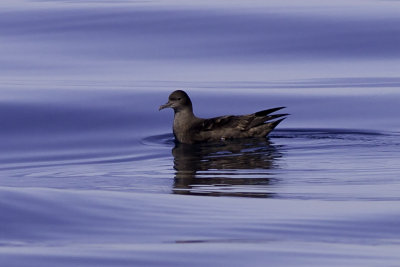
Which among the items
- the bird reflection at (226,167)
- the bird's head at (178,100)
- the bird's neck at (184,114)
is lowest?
the bird reflection at (226,167)

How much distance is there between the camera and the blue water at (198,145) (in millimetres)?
6684

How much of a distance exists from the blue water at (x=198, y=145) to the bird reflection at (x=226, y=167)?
0.04m

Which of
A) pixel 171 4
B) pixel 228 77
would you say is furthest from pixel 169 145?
pixel 171 4

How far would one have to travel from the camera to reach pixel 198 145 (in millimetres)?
12930

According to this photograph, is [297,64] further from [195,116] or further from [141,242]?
[141,242]

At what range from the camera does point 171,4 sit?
21641 mm

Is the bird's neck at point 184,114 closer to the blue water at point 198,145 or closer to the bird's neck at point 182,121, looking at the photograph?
the bird's neck at point 182,121

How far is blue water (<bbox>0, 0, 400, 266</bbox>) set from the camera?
6684 millimetres

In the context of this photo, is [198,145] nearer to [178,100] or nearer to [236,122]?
[236,122]

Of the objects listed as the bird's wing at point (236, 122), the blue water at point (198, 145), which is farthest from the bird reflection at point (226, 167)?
the bird's wing at point (236, 122)

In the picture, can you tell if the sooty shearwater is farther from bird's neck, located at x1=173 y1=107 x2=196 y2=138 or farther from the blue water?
the blue water

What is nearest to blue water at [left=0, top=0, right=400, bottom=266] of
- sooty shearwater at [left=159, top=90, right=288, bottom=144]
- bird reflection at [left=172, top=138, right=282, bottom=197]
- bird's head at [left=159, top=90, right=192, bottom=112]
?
bird reflection at [left=172, top=138, right=282, bottom=197]

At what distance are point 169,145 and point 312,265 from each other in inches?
273

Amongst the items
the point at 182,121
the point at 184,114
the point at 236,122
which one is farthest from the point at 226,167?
the point at 184,114
